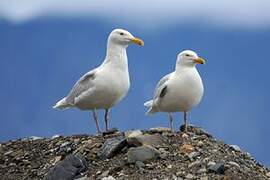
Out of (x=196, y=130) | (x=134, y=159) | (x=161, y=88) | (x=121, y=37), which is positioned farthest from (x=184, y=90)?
(x=134, y=159)

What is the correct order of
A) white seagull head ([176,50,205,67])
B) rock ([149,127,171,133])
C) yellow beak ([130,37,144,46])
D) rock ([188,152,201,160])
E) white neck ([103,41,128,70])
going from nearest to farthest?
1. rock ([188,152,201,160])
2. rock ([149,127,171,133])
3. white seagull head ([176,50,205,67])
4. yellow beak ([130,37,144,46])
5. white neck ([103,41,128,70])

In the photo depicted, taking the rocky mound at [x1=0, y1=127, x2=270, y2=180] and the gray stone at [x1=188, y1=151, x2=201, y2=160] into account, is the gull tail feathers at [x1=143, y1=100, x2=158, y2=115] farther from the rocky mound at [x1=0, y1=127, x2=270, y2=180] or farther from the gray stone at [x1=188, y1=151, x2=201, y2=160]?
the gray stone at [x1=188, y1=151, x2=201, y2=160]

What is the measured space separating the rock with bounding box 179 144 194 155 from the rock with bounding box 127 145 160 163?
1.76ft

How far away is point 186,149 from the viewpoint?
37.0ft

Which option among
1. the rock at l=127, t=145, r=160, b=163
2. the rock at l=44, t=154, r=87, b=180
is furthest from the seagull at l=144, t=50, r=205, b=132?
the rock at l=44, t=154, r=87, b=180

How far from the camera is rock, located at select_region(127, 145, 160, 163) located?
10.7 meters

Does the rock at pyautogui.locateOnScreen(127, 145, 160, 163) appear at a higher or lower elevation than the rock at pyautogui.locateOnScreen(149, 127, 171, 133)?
lower

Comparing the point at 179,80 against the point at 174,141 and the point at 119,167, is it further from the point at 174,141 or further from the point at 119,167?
the point at 119,167

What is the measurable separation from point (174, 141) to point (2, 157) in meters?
3.54

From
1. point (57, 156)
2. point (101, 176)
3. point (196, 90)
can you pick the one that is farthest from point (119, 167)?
point (196, 90)

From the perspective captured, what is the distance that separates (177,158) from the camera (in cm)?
1094

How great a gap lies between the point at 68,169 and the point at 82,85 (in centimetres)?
277

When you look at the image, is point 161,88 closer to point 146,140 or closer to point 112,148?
point 146,140

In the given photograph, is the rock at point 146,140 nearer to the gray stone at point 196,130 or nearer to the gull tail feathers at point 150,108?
the gray stone at point 196,130
